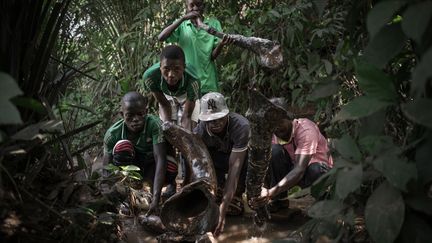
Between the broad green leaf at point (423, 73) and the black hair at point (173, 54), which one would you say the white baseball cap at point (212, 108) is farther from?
the broad green leaf at point (423, 73)

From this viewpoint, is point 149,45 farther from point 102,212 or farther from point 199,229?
point 102,212

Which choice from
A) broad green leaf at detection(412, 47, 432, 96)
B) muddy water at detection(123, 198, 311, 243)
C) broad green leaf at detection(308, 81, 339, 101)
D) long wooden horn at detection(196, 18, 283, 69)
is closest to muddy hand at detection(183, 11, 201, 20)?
long wooden horn at detection(196, 18, 283, 69)

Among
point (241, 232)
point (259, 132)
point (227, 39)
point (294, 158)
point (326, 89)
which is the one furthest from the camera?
point (227, 39)

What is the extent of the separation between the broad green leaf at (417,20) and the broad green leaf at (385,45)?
0.48 ft

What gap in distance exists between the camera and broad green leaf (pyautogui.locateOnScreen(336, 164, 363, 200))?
44.6 inches

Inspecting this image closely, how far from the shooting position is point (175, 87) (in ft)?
13.0

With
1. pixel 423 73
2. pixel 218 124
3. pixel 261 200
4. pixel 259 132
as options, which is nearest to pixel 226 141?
pixel 218 124

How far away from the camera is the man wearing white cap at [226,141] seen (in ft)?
10.5

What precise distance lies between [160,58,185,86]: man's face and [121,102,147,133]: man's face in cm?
32

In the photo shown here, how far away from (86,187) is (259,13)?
3.36 meters

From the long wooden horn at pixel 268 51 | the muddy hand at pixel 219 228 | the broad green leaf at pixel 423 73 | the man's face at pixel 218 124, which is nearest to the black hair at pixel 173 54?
the man's face at pixel 218 124

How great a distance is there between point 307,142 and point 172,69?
118 cm

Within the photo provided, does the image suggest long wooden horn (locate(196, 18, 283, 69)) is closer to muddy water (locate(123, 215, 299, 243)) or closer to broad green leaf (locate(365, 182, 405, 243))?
muddy water (locate(123, 215, 299, 243))

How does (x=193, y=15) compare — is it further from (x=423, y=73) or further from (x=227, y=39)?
(x=423, y=73)
